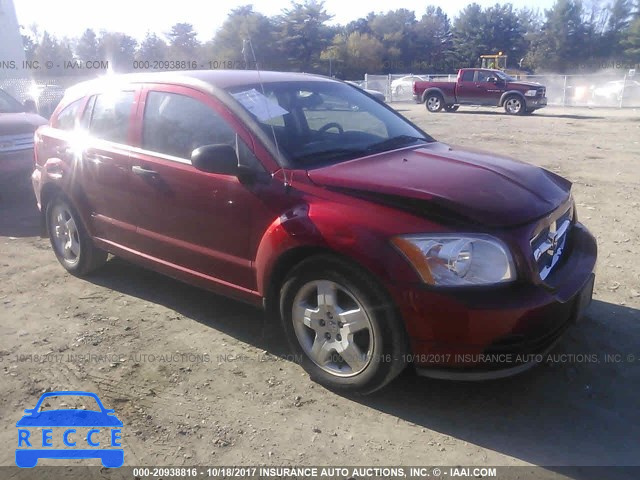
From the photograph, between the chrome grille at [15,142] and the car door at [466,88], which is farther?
the car door at [466,88]

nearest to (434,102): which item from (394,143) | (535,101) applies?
(535,101)

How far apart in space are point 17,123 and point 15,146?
1.29ft

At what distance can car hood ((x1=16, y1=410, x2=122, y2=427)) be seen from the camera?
10.0ft

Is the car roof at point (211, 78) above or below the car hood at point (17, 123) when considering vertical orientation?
above

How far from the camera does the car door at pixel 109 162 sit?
4.26 metres

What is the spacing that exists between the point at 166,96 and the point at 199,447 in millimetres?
2403

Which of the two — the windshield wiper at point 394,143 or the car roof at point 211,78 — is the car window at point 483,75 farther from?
the windshield wiper at point 394,143

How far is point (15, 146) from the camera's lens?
332 inches

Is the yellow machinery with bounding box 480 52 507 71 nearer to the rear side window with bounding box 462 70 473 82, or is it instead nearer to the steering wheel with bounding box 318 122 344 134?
the rear side window with bounding box 462 70 473 82

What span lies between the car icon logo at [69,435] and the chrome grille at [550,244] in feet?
7.67

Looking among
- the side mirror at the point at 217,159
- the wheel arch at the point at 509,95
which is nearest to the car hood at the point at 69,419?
the side mirror at the point at 217,159

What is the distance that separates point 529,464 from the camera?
2688 millimetres

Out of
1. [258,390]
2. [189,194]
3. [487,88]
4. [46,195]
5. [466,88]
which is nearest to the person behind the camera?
[258,390]

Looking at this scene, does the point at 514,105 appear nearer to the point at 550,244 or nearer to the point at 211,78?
the point at 211,78
